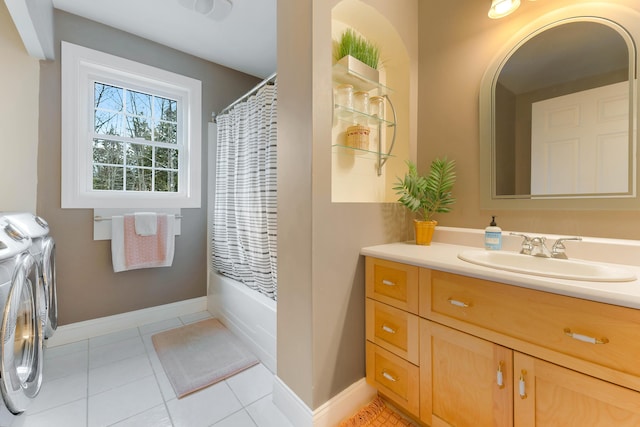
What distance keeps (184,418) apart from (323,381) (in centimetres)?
75

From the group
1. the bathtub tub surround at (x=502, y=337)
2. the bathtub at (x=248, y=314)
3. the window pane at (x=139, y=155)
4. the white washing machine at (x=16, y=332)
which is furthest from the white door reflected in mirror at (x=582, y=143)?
the window pane at (x=139, y=155)

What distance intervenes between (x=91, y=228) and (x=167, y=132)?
1.08 meters

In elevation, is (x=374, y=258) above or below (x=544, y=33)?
below

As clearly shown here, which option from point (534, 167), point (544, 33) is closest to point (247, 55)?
point (544, 33)

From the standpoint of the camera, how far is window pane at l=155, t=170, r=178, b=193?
247 cm

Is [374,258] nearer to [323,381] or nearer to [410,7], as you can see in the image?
[323,381]

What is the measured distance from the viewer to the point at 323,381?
121 cm

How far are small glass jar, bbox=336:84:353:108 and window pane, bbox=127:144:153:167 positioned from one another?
1.99 metres

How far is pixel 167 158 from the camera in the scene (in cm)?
252

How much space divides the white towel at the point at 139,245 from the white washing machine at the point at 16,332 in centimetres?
85

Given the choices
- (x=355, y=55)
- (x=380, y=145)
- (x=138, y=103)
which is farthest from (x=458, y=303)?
(x=138, y=103)

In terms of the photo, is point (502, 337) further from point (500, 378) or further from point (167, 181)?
point (167, 181)

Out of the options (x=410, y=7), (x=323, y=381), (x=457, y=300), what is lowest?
(x=323, y=381)

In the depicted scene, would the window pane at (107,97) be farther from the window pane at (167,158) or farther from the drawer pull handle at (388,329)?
the drawer pull handle at (388,329)
